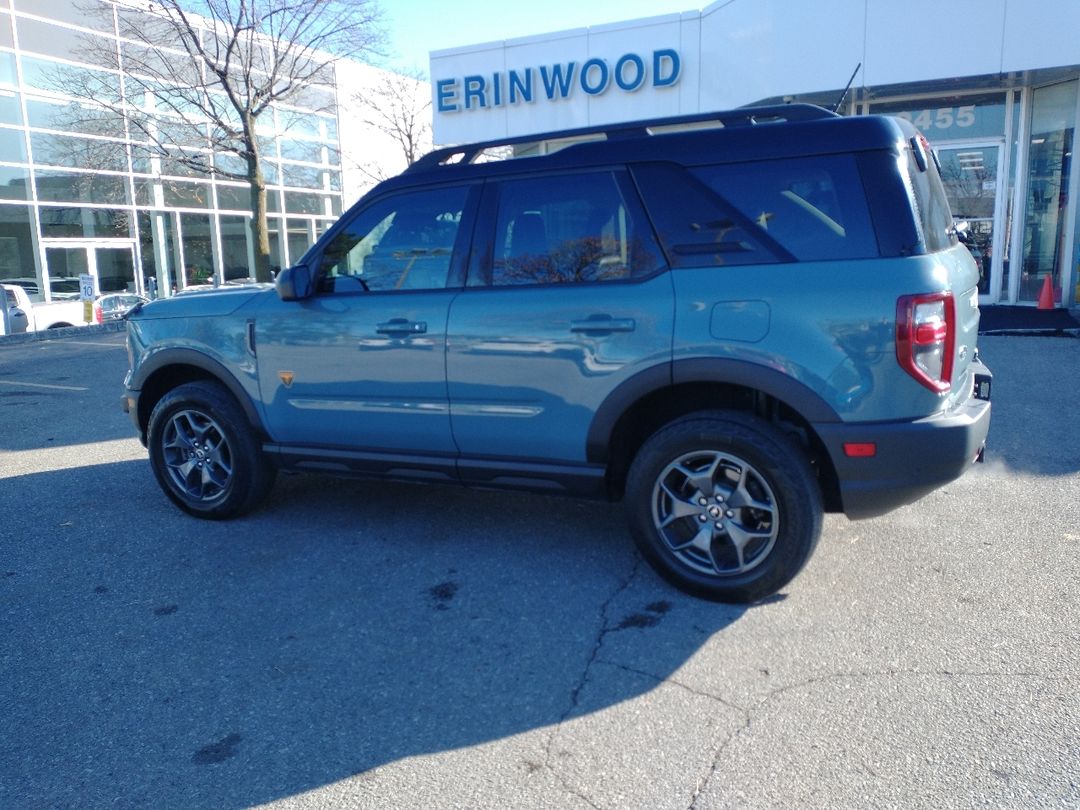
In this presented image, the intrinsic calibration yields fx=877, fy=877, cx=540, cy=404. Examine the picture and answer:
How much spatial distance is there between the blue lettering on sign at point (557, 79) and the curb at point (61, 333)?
31.7ft

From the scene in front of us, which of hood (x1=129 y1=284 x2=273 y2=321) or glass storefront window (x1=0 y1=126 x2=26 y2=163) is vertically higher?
glass storefront window (x1=0 y1=126 x2=26 y2=163)

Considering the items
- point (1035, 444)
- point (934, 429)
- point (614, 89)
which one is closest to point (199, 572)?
point (934, 429)

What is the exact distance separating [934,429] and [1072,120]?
13311 millimetres

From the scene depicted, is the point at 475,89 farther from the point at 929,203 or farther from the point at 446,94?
the point at 929,203

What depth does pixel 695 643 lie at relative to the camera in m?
3.59

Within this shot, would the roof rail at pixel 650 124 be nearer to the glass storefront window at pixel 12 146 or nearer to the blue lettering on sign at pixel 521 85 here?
the blue lettering on sign at pixel 521 85

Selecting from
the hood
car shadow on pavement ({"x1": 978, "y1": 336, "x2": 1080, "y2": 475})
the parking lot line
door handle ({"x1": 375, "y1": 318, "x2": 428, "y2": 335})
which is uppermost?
the hood

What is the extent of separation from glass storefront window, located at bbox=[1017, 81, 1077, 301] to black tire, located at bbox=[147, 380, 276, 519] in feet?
44.9

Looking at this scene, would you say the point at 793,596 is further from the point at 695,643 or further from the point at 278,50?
the point at 278,50

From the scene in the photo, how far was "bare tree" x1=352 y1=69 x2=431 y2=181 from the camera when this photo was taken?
3109 centimetres

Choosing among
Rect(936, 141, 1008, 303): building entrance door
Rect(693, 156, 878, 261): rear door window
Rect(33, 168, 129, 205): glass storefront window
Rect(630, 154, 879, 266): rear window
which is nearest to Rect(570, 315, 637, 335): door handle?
Rect(630, 154, 879, 266): rear window

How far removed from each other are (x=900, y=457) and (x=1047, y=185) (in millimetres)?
13678

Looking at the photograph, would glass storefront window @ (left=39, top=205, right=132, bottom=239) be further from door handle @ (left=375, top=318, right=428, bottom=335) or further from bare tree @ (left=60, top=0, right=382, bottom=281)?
door handle @ (left=375, top=318, right=428, bottom=335)

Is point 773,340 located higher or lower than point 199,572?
higher
